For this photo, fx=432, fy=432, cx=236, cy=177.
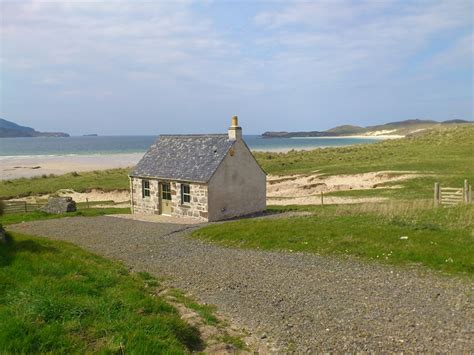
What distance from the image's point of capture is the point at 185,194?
2805 cm

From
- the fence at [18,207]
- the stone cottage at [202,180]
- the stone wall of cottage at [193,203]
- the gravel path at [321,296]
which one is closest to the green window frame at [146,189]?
the stone cottage at [202,180]

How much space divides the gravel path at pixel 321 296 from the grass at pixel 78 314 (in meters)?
2.19

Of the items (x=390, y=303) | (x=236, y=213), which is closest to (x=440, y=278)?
(x=390, y=303)

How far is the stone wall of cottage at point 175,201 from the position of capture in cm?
Result: 2681

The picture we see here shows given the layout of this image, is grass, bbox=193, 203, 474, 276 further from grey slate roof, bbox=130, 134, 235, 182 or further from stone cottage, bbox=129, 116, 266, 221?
grey slate roof, bbox=130, 134, 235, 182

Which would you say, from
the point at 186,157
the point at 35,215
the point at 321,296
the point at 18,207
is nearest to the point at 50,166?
the point at 18,207

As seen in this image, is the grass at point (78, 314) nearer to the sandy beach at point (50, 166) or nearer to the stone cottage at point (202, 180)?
the stone cottage at point (202, 180)

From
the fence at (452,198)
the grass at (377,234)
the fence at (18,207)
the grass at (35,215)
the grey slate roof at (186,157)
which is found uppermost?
the grey slate roof at (186,157)

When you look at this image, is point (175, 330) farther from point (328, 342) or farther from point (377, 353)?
point (377, 353)

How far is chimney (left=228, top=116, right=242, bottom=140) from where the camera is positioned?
1091 inches

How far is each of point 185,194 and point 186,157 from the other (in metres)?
2.77

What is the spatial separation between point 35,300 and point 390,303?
26.7ft

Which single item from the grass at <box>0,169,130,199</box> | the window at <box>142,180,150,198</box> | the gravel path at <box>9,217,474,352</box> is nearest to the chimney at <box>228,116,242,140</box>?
the window at <box>142,180,150,198</box>

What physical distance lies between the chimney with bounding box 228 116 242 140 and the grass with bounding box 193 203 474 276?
735 cm
